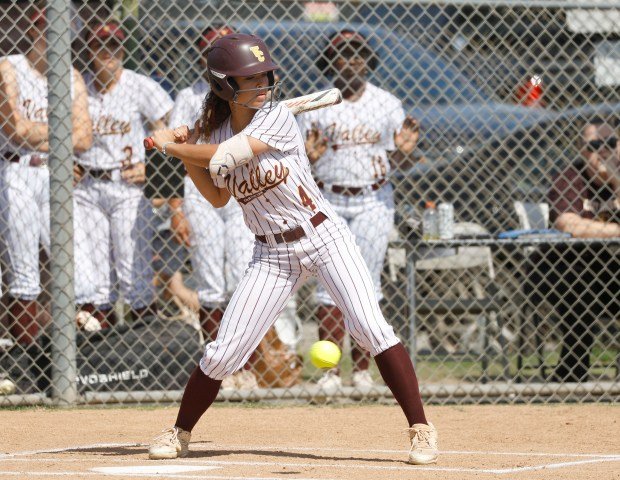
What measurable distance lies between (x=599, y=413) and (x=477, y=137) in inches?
108

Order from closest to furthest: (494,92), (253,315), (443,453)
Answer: (253,315) < (443,453) < (494,92)

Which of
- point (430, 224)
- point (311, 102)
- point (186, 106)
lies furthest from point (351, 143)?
point (311, 102)

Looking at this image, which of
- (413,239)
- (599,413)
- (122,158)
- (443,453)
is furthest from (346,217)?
(443,453)

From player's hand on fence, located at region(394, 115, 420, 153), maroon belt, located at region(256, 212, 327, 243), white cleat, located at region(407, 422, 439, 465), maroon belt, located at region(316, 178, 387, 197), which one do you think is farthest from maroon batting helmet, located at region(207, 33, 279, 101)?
player's hand on fence, located at region(394, 115, 420, 153)

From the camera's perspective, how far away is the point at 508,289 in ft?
26.0

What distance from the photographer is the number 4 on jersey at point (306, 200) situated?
426 cm

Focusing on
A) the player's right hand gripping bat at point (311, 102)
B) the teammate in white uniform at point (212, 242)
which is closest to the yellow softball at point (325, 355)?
the player's right hand gripping bat at point (311, 102)

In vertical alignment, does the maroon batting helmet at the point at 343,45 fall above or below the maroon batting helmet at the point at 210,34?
above

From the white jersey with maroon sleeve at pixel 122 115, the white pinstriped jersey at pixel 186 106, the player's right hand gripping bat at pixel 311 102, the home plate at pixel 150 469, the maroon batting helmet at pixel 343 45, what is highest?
the maroon batting helmet at pixel 343 45

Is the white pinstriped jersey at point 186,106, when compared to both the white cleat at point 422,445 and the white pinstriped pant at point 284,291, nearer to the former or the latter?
the white pinstriped pant at point 284,291

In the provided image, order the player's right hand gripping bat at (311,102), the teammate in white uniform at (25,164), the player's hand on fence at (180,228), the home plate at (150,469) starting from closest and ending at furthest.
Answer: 1. the home plate at (150,469)
2. the player's right hand gripping bat at (311,102)
3. the teammate in white uniform at (25,164)
4. the player's hand on fence at (180,228)

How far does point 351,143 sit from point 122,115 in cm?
132

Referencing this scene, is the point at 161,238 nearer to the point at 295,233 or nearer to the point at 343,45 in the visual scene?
the point at 343,45

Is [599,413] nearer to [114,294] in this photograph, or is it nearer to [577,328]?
[577,328]
